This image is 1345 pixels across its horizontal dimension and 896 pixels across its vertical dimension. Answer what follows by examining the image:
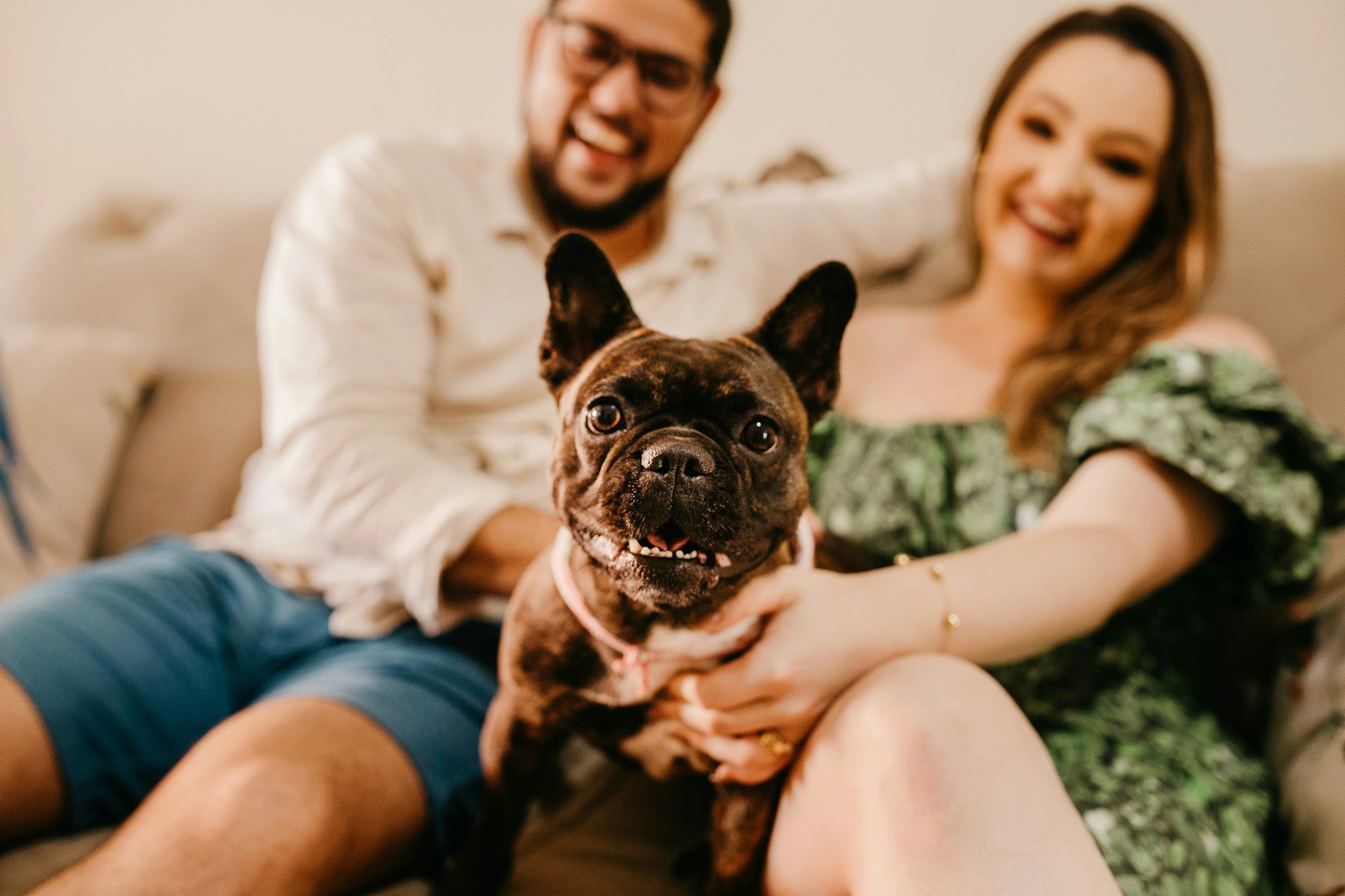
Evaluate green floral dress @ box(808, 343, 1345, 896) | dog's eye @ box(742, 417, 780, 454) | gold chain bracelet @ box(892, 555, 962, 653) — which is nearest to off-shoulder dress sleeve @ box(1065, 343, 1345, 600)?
green floral dress @ box(808, 343, 1345, 896)

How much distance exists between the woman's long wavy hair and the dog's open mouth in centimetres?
74

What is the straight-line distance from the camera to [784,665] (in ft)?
2.63

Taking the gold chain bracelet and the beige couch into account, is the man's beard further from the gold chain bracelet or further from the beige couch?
the gold chain bracelet

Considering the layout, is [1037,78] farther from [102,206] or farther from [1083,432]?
[102,206]

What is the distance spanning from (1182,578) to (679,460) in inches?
39.0

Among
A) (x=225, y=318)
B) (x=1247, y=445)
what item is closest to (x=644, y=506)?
(x=1247, y=445)

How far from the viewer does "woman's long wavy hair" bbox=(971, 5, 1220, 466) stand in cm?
123

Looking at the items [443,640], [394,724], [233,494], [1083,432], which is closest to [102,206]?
[233,494]

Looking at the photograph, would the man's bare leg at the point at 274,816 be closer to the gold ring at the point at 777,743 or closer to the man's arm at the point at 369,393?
the man's arm at the point at 369,393

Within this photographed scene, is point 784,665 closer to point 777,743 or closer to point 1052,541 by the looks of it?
point 777,743

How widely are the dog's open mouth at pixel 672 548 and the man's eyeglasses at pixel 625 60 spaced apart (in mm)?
865

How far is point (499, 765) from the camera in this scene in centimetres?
95

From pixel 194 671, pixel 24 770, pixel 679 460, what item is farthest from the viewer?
pixel 194 671

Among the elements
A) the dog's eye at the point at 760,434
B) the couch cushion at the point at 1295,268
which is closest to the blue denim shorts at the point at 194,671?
the dog's eye at the point at 760,434
